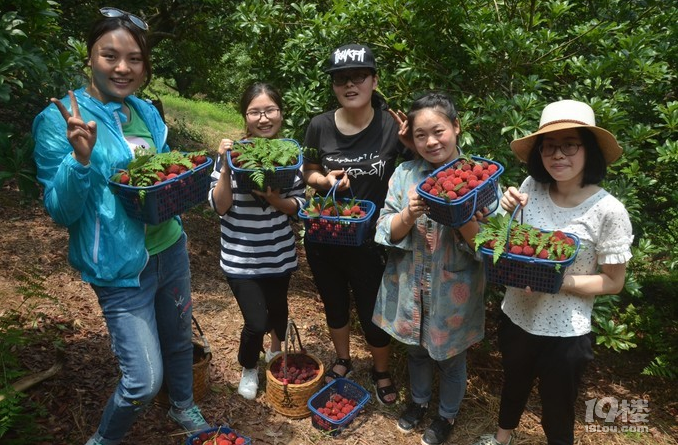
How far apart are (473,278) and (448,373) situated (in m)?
0.68

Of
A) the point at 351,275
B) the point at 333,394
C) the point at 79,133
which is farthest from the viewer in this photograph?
the point at 333,394

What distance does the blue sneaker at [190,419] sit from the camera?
3137mm

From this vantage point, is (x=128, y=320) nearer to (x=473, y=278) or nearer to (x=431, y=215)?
(x=431, y=215)

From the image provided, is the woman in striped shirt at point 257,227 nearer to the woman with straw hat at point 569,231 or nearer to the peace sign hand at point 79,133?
the peace sign hand at point 79,133

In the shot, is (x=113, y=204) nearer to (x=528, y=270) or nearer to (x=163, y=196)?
(x=163, y=196)

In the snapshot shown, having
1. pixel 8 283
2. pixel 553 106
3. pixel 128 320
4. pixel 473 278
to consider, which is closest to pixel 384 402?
pixel 473 278

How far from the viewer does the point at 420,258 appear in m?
3.02

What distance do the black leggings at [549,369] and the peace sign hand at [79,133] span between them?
236cm

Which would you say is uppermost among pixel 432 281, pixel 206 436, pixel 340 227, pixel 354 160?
pixel 354 160

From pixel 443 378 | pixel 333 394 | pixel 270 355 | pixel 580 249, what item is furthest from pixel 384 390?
pixel 580 249

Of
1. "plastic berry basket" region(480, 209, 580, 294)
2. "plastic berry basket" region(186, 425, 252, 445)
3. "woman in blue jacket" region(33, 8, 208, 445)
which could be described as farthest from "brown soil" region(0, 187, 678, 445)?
"plastic berry basket" region(480, 209, 580, 294)

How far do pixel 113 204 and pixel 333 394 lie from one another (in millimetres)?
2076

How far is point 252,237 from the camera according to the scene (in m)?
3.30

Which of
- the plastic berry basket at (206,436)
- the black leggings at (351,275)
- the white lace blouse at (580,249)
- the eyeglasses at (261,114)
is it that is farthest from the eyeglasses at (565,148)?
the plastic berry basket at (206,436)
